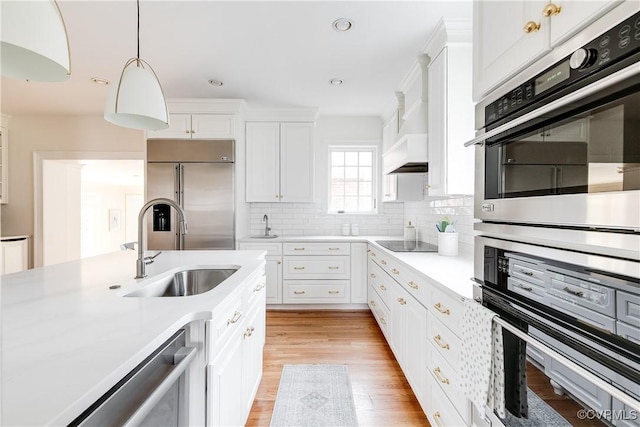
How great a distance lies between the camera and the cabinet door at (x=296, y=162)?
12.6 feet

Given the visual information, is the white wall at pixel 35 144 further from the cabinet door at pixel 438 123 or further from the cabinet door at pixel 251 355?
the cabinet door at pixel 438 123

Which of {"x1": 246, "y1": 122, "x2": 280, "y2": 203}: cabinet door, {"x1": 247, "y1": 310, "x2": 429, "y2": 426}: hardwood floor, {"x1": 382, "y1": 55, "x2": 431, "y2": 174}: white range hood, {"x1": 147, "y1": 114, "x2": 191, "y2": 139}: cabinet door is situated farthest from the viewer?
{"x1": 246, "y1": 122, "x2": 280, "y2": 203}: cabinet door

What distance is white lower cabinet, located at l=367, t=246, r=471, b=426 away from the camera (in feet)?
4.35

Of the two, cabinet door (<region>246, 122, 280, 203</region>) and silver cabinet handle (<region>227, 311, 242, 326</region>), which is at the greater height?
cabinet door (<region>246, 122, 280, 203</region>)

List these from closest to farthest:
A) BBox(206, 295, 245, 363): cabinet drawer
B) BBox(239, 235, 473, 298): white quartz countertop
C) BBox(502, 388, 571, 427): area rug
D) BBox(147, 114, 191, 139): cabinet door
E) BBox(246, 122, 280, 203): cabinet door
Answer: BBox(502, 388, 571, 427): area rug
BBox(206, 295, 245, 363): cabinet drawer
BBox(239, 235, 473, 298): white quartz countertop
BBox(147, 114, 191, 139): cabinet door
BBox(246, 122, 280, 203): cabinet door

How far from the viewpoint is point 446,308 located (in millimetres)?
1400

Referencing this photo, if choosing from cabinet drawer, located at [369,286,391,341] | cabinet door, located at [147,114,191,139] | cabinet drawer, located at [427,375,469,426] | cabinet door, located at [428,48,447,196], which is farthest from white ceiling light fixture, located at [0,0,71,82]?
cabinet door, located at [147,114,191,139]

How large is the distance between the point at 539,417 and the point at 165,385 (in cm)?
103

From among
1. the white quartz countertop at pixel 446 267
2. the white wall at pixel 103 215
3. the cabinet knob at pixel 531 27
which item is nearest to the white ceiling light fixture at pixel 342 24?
the cabinet knob at pixel 531 27

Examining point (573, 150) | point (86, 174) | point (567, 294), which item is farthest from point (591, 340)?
point (86, 174)

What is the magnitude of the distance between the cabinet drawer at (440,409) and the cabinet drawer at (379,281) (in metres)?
0.97

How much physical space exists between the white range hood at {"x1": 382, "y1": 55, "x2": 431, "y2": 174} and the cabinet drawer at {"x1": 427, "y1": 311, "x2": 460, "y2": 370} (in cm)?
129

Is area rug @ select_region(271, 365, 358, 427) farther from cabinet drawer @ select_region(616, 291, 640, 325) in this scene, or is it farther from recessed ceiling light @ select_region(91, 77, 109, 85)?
recessed ceiling light @ select_region(91, 77, 109, 85)

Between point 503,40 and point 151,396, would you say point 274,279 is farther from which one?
point 503,40
